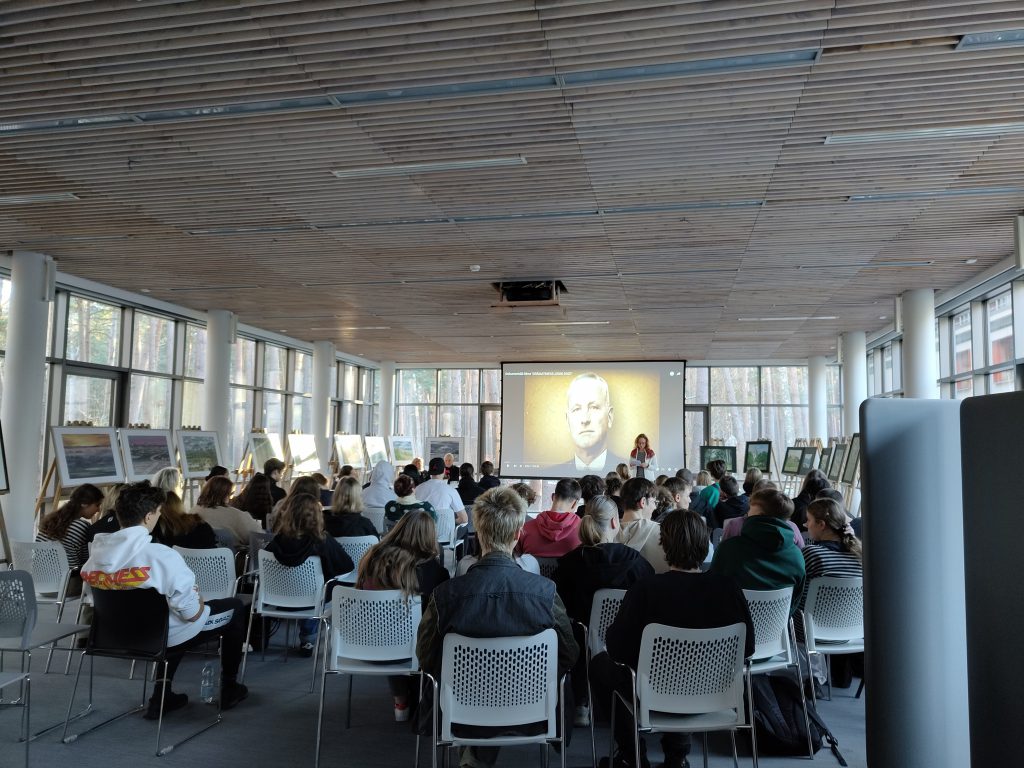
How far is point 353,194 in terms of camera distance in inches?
243

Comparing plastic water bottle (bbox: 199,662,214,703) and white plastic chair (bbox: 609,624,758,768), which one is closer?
white plastic chair (bbox: 609,624,758,768)

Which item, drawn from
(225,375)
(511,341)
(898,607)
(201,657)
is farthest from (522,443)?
(898,607)

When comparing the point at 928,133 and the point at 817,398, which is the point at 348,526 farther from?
the point at 817,398

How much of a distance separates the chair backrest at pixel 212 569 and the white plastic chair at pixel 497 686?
2.35 m

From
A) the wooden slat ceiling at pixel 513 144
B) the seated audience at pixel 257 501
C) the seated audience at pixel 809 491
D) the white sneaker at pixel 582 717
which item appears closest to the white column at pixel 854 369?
the wooden slat ceiling at pixel 513 144

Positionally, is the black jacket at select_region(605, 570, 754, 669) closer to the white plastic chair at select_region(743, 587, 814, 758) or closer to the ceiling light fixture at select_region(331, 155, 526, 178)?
the white plastic chair at select_region(743, 587, 814, 758)

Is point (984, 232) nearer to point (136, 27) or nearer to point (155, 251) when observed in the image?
point (136, 27)

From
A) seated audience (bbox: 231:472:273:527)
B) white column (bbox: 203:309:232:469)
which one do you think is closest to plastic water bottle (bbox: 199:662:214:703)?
seated audience (bbox: 231:472:273:527)

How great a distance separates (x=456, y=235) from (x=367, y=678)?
13.9ft

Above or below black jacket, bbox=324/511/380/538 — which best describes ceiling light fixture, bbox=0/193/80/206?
above

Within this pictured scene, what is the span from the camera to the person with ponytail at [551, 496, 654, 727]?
146 inches

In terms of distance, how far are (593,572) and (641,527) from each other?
917mm

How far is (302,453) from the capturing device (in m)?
14.1

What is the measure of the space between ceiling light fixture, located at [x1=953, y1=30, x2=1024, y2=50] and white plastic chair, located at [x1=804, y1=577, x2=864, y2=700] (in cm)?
276
